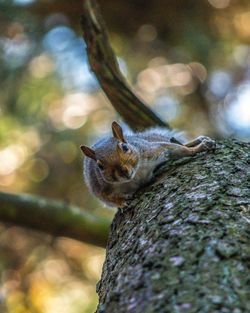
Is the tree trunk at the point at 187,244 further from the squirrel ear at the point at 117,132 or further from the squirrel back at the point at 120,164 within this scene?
the squirrel ear at the point at 117,132

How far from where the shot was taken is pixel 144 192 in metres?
1.75

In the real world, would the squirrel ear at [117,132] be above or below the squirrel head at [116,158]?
above

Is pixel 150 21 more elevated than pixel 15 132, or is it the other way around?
pixel 150 21

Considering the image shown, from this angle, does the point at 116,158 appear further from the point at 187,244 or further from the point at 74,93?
the point at 74,93

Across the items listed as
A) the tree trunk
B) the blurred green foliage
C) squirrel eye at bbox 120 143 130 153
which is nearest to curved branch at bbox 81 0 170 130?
squirrel eye at bbox 120 143 130 153

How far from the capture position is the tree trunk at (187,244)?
100 centimetres

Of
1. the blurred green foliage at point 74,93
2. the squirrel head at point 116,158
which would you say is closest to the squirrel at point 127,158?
the squirrel head at point 116,158

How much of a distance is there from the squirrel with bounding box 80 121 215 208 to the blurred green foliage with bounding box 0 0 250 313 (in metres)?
0.92

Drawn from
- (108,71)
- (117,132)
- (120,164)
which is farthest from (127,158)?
(108,71)

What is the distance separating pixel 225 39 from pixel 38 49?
3.61 feet

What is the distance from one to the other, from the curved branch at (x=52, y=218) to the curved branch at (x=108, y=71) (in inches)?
19.5

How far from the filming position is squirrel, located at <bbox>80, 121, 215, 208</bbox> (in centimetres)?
201

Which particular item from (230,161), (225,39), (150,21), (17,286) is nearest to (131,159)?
(230,161)

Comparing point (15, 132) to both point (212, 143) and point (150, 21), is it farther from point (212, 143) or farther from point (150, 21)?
point (212, 143)
